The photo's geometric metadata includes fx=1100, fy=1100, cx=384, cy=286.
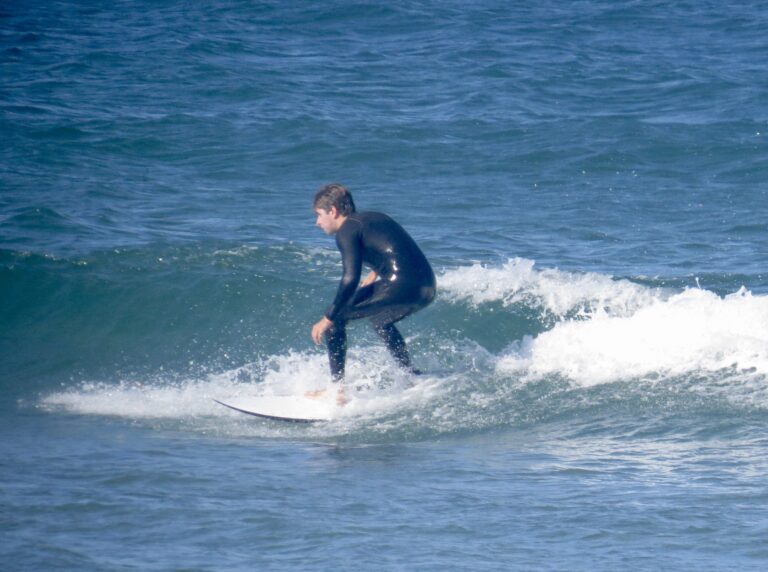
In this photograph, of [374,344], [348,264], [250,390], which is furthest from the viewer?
[374,344]

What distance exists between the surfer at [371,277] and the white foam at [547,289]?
2814 mm

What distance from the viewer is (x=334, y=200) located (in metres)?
7.52

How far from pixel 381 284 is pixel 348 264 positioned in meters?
0.42

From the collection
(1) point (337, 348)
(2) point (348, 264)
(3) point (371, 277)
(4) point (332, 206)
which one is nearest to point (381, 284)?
(3) point (371, 277)

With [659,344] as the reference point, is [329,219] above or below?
above

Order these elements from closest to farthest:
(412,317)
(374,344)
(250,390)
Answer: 1. (250,390)
2. (374,344)
3. (412,317)

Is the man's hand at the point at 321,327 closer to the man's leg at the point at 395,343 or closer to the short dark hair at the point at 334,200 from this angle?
the man's leg at the point at 395,343

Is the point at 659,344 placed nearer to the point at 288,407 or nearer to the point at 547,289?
the point at 547,289

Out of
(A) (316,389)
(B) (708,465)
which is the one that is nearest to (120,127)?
(A) (316,389)

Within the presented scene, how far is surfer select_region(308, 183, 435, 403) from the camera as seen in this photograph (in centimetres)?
748

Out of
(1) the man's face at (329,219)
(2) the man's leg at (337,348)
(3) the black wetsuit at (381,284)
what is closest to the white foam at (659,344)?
(3) the black wetsuit at (381,284)

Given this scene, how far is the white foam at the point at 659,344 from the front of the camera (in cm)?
815

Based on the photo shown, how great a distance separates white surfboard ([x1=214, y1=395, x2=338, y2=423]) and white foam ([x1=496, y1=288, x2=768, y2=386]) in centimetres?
161

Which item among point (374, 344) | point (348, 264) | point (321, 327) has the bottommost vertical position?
point (374, 344)
